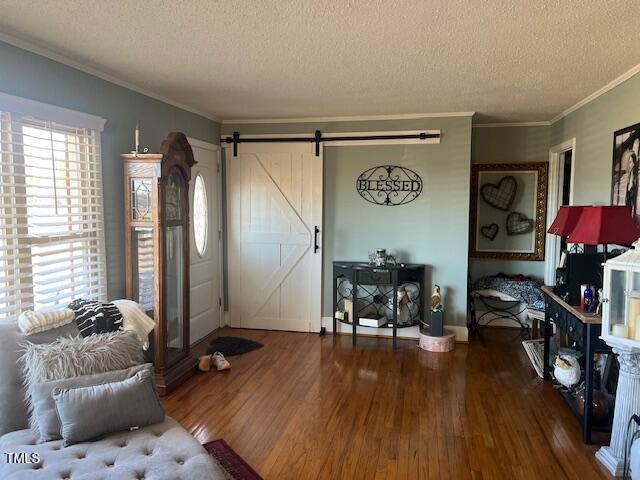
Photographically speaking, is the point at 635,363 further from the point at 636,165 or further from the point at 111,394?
the point at 111,394

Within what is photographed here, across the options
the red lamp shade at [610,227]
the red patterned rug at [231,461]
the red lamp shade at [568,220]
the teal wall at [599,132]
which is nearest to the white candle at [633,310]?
the red lamp shade at [610,227]

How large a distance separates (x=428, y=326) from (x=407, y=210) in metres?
1.24

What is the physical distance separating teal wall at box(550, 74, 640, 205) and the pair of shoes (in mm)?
3331

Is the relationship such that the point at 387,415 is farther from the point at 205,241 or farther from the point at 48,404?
the point at 205,241

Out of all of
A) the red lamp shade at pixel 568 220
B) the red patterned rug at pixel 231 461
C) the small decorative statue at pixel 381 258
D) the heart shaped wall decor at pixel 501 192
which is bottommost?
the red patterned rug at pixel 231 461

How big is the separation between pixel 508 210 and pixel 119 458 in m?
4.81

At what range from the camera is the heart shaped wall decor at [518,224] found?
5371 mm

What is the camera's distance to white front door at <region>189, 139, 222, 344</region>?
15.5 ft

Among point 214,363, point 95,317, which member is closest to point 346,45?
point 95,317

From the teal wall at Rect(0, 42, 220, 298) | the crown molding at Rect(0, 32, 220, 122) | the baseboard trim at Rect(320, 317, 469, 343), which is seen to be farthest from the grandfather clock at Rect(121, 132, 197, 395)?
the baseboard trim at Rect(320, 317, 469, 343)

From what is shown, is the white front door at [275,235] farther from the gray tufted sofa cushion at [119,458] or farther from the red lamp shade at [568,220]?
the gray tufted sofa cushion at [119,458]

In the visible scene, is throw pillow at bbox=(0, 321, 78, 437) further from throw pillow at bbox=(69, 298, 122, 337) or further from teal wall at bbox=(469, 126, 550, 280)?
teal wall at bbox=(469, 126, 550, 280)

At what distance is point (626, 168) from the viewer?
10.3 feet

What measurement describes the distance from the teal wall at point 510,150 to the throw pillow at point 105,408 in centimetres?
432
